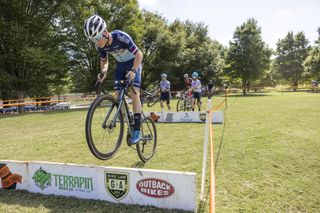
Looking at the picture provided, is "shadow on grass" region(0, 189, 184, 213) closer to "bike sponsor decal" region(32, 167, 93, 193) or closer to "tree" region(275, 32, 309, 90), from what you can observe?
"bike sponsor decal" region(32, 167, 93, 193)

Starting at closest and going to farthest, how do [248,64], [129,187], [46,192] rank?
[129,187]
[46,192]
[248,64]

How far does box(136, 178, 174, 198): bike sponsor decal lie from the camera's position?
3.36 meters

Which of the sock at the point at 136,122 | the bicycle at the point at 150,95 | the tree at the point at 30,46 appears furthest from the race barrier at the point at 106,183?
the tree at the point at 30,46

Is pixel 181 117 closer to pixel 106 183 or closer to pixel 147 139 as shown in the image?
pixel 147 139

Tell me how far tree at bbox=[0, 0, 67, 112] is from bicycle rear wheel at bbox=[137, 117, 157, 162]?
67.7ft

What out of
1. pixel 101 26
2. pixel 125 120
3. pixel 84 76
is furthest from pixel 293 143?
pixel 84 76

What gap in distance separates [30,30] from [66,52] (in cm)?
539

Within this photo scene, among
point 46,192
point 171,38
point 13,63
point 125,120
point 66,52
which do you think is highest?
point 171,38

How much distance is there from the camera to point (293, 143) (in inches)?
260

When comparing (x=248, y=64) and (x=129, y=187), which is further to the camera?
(x=248, y=64)

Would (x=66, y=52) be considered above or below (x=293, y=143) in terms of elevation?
above

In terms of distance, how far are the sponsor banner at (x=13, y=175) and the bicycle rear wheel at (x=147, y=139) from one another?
6.95 ft

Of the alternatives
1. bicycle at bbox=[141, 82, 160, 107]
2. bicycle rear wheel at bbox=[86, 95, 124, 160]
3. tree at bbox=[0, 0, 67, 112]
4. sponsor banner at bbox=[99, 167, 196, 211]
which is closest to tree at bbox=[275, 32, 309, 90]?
bicycle at bbox=[141, 82, 160, 107]

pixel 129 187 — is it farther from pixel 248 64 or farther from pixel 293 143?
pixel 248 64
